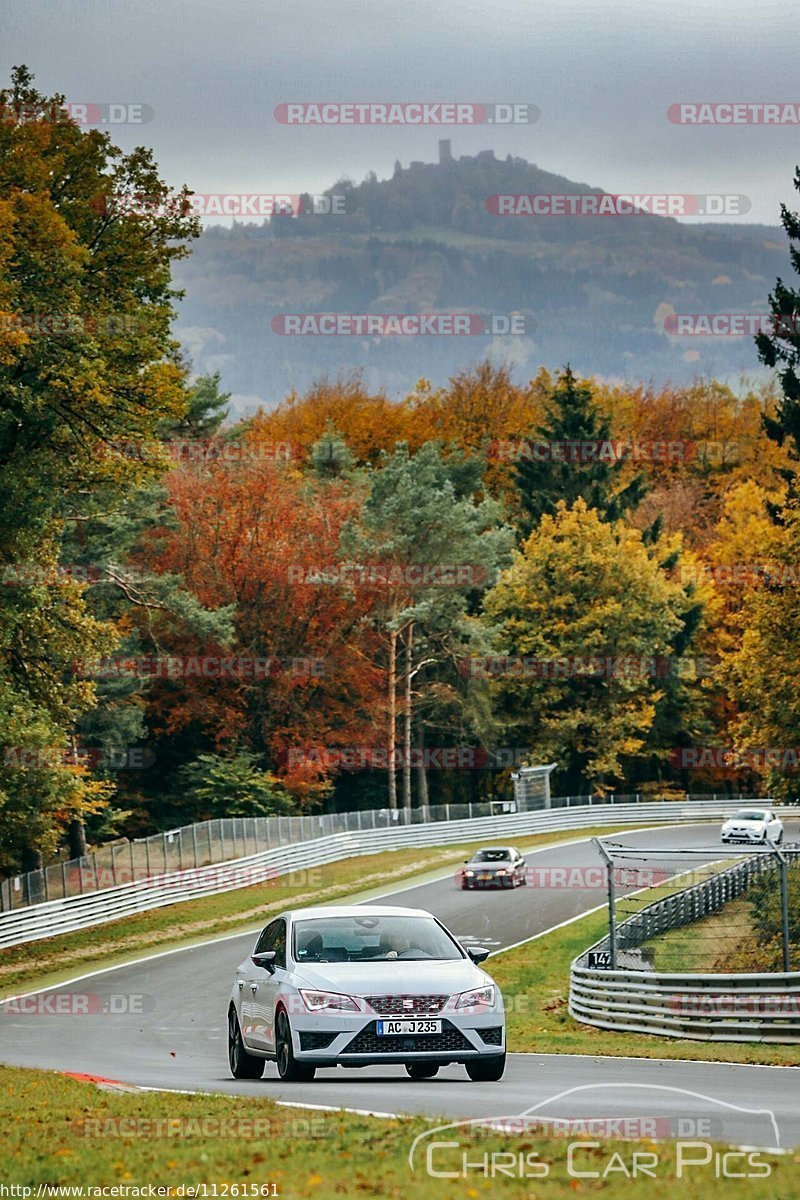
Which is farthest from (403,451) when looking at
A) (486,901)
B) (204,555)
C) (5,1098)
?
(5,1098)

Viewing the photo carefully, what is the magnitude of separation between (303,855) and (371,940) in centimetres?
4282

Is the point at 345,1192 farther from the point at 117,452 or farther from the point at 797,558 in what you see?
the point at 797,558

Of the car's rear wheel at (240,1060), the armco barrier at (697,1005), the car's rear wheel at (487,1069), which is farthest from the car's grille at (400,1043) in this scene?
the armco barrier at (697,1005)

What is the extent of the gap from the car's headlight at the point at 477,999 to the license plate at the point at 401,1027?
0.27 m

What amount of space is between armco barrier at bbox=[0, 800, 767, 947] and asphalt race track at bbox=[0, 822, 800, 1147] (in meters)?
4.56

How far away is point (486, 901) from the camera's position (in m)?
45.4

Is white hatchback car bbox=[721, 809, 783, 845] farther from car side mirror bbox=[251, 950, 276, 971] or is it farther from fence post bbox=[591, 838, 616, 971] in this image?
car side mirror bbox=[251, 950, 276, 971]

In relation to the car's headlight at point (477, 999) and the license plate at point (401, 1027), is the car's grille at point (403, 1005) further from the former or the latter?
the car's headlight at point (477, 999)

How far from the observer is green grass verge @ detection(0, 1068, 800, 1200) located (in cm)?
816

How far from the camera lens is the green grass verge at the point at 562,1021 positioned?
62.5ft

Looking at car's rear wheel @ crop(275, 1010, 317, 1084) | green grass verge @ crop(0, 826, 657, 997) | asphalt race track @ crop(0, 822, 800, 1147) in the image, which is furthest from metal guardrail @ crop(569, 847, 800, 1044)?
green grass verge @ crop(0, 826, 657, 997)

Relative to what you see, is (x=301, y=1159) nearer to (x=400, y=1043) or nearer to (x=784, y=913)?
(x=400, y=1043)

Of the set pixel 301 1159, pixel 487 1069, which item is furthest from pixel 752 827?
pixel 301 1159

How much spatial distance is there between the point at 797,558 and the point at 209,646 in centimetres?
3720
